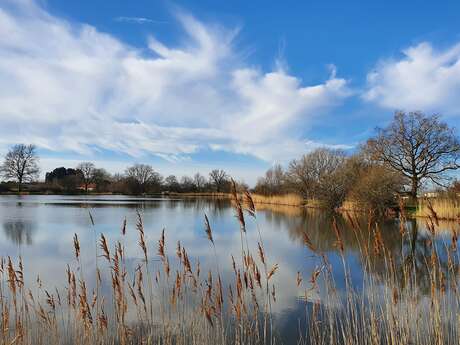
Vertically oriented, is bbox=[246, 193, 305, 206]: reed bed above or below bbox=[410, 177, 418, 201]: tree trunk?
below

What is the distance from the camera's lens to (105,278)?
21.1 ft

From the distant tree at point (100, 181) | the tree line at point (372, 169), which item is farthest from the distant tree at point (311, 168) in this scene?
the distant tree at point (100, 181)

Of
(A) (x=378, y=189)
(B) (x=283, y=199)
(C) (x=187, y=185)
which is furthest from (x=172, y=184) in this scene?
(A) (x=378, y=189)

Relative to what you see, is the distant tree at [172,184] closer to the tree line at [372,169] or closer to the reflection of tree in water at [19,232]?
the tree line at [372,169]

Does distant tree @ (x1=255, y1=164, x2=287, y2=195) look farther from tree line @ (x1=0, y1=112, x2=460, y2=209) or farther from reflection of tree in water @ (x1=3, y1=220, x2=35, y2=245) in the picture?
reflection of tree in water @ (x1=3, y1=220, x2=35, y2=245)

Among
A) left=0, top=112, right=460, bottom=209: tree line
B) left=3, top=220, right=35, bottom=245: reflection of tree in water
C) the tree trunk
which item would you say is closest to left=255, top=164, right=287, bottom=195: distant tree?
left=0, top=112, right=460, bottom=209: tree line

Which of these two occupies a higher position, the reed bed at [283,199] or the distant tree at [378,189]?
the distant tree at [378,189]

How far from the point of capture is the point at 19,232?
1208 cm

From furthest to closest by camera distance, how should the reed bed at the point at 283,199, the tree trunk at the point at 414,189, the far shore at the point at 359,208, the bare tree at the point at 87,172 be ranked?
the bare tree at the point at 87,172
the reed bed at the point at 283,199
the tree trunk at the point at 414,189
the far shore at the point at 359,208

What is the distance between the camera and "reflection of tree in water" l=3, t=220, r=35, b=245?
1051 centimetres

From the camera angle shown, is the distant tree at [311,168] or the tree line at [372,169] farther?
the distant tree at [311,168]

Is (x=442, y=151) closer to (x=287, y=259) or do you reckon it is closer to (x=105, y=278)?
(x=287, y=259)

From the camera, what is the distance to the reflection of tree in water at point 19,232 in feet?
34.5

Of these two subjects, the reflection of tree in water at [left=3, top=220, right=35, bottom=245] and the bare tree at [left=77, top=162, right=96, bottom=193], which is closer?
the reflection of tree in water at [left=3, top=220, right=35, bottom=245]
